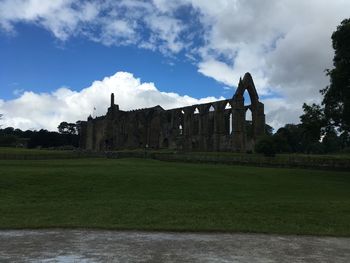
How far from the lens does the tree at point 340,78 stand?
33.5m

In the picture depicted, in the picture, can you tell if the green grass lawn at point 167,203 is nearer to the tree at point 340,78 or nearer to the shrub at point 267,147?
the tree at point 340,78

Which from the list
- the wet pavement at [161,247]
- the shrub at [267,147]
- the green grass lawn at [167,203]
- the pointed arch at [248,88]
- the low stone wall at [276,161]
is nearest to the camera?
the wet pavement at [161,247]

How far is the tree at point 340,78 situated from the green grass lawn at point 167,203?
8.77m

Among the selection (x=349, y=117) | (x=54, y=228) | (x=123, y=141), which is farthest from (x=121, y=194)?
(x=123, y=141)

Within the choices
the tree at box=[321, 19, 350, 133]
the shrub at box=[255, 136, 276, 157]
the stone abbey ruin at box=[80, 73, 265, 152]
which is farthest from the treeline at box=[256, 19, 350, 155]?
the stone abbey ruin at box=[80, 73, 265, 152]

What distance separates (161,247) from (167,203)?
7607 millimetres

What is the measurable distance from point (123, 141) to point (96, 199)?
94.7 m

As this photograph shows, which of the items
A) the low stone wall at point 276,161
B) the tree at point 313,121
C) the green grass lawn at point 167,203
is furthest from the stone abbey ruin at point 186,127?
the green grass lawn at point 167,203

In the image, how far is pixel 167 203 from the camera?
17.1 meters

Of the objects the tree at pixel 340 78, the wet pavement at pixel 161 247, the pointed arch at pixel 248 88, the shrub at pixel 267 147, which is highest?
the pointed arch at pixel 248 88

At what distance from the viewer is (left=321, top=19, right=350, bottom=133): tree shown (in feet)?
110

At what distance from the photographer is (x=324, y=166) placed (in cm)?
4188

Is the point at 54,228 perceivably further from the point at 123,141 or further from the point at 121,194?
the point at 123,141

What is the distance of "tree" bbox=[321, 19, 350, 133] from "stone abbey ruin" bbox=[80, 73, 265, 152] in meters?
43.4
